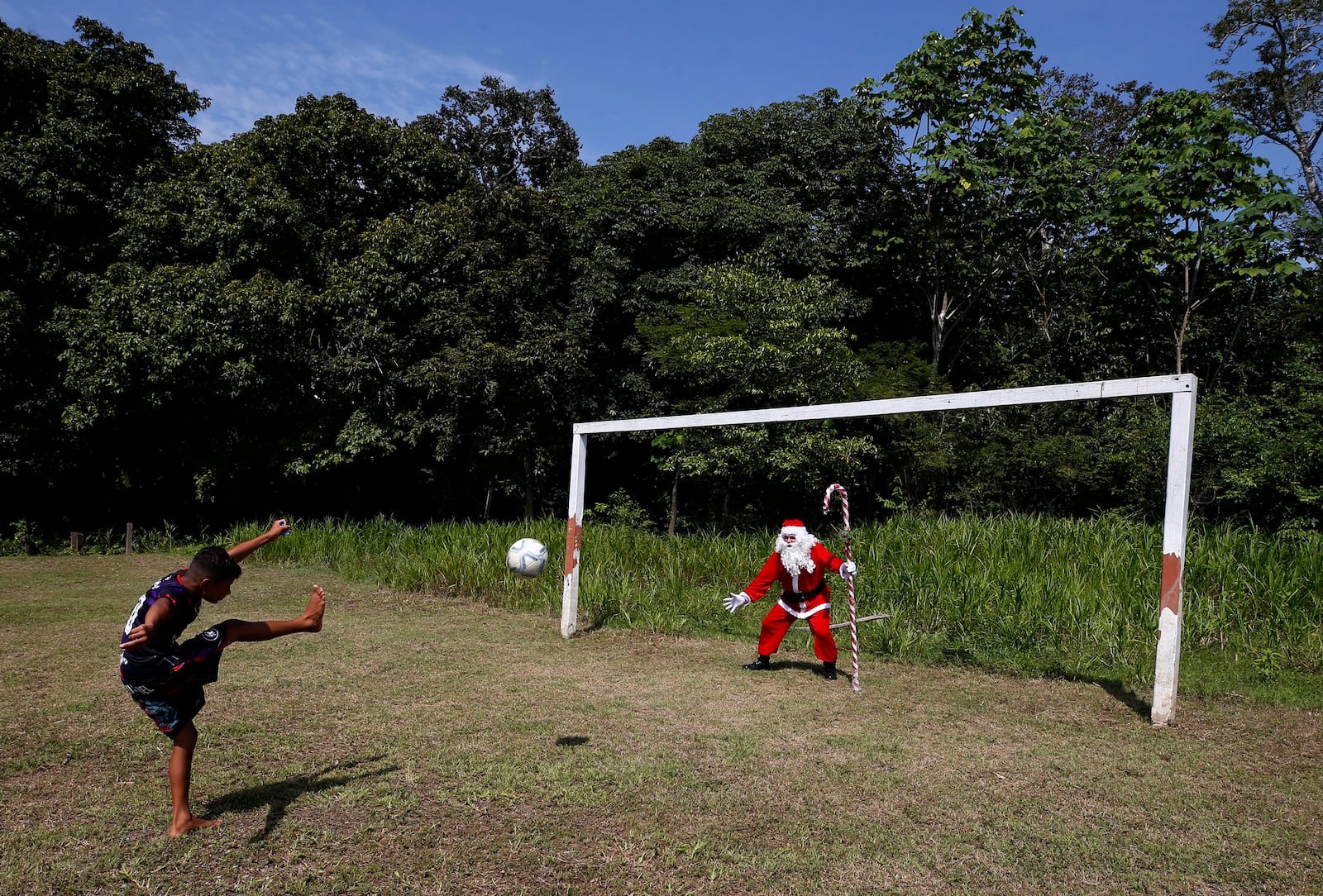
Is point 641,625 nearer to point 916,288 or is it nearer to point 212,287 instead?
point 212,287

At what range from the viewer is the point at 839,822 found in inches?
186

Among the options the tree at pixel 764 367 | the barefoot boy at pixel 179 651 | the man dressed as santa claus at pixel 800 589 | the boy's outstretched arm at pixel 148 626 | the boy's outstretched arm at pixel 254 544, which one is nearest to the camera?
the boy's outstretched arm at pixel 148 626

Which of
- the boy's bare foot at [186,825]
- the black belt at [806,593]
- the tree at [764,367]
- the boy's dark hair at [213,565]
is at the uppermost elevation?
the tree at [764,367]

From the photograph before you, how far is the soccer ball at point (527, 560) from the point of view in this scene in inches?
361

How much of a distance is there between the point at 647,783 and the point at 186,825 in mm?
2404

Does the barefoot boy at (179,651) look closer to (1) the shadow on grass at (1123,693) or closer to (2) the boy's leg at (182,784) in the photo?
(2) the boy's leg at (182,784)

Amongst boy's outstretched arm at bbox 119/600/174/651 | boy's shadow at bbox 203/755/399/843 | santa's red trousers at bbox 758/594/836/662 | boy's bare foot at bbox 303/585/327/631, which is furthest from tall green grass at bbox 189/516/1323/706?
boy's outstretched arm at bbox 119/600/174/651

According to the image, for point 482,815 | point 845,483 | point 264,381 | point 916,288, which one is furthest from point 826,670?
point 916,288

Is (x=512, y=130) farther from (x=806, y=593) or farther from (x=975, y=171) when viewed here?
(x=806, y=593)

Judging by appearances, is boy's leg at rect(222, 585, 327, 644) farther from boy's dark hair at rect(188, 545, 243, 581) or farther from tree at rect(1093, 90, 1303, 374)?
tree at rect(1093, 90, 1303, 374)

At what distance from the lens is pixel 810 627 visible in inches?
332

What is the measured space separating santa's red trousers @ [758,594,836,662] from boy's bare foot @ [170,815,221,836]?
5155 mm

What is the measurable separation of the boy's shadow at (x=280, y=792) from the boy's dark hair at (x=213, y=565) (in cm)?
125

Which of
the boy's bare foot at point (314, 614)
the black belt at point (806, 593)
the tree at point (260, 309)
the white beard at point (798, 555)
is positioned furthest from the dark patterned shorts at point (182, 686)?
the tree at point (260, 309)
